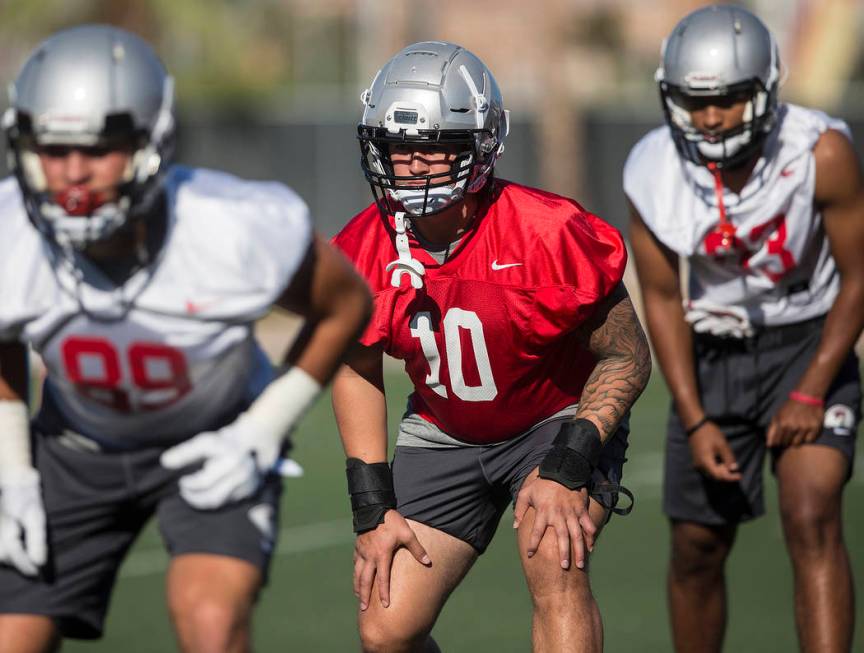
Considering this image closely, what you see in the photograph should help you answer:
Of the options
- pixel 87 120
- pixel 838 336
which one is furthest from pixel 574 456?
pixel 87 120

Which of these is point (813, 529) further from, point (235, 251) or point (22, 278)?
point (22, 278)

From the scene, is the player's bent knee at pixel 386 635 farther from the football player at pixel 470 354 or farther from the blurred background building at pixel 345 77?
the blurred background building at pixel 345 77

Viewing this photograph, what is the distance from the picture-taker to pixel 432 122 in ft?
13.0

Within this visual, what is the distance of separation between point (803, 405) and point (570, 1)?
18418mm

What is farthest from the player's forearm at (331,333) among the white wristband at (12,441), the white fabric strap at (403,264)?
the white wristband at (12,441)

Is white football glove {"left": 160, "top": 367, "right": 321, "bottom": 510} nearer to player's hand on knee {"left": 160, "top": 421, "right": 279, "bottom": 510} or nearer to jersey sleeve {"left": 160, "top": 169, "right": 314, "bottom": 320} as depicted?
player's hand on knee {"left": 160, "top": 421, "right": 279, "bottom": 510}

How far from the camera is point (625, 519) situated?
7.72m

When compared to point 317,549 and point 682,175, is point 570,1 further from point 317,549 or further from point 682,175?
point 682,175

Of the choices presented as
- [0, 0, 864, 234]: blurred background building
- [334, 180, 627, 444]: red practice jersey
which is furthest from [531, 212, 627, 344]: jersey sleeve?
[0, 0, 864, 234]: blurred background building

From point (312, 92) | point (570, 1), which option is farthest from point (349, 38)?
point (570, 1)

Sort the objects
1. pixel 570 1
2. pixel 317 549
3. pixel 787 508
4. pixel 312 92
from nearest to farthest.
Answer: pixel 787 508, pixel 317 549, pixel 570 1, pixel 312 92

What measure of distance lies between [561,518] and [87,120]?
1560 mm

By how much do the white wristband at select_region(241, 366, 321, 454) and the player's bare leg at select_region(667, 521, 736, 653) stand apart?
1.99 meters

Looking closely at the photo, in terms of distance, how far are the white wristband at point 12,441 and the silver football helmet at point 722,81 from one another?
2.29m
